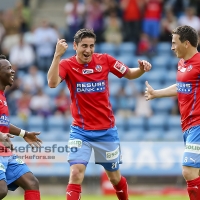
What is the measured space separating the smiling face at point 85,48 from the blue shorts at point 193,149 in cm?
187

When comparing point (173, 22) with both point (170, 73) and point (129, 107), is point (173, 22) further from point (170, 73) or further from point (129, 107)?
point (129, 107)

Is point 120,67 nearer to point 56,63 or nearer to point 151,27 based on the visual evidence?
point 56,63

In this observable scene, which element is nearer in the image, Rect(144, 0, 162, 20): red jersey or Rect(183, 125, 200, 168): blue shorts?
Rect(183, 125, 200, 168): blue shorts

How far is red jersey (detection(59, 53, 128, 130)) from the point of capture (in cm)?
1005

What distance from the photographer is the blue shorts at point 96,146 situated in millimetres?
9852

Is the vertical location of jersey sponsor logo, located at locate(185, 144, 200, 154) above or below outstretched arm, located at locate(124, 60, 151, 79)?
below

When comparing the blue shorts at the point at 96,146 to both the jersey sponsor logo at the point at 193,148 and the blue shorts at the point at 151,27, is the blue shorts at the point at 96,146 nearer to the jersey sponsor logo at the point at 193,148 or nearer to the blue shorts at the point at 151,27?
the jersey sponsor logo at the point at 193,148

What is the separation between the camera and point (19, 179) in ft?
30.4

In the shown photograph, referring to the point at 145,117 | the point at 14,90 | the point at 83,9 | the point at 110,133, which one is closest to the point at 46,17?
the point at 83,9

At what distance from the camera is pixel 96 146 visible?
10.1 meters

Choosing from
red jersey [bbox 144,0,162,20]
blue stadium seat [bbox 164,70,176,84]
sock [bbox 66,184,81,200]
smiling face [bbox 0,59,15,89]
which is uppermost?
red jersey [bbox 144,0,162,20]

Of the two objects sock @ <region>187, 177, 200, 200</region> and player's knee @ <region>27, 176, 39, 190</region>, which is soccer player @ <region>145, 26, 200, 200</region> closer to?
sock @ <region>187, 177, 200, 200</region>

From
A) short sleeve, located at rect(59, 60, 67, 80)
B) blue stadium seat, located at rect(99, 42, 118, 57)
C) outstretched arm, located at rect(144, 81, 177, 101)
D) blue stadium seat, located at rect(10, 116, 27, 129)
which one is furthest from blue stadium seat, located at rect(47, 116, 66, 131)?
short sleeve, located at rect(59, 60, 67, 80)

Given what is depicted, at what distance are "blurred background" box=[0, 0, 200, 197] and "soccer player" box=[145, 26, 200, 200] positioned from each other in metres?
6.40
